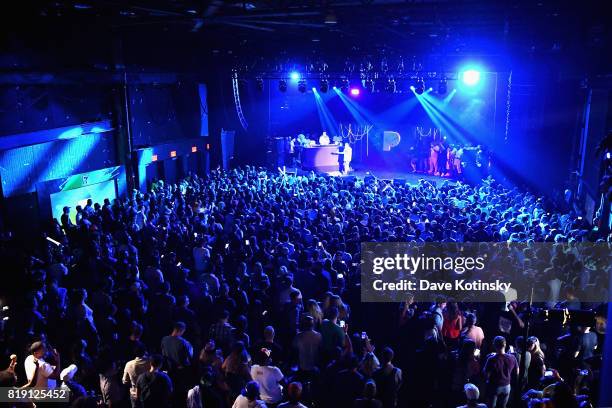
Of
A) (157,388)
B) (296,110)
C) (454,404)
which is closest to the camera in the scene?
(157,388)

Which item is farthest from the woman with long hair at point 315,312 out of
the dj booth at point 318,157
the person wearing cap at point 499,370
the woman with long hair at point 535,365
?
the dj booth at point 318,157

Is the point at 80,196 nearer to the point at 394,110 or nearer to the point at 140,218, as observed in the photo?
the point at 140,218

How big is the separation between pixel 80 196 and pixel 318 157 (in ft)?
37.1

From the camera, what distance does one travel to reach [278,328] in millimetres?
6645

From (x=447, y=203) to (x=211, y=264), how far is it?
7256 mm

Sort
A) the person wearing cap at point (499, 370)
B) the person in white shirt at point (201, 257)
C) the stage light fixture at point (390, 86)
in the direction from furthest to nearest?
the stage light fixture at point (390, 86)
the person in white shirt at point (201, 257)
the person wearing cap at point (499, 370)

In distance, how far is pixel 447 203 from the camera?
43.6 feet

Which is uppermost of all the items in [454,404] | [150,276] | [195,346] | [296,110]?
[296,110]

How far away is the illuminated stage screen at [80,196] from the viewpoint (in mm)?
14195

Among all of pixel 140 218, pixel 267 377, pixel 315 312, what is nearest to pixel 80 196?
pixel 140 218

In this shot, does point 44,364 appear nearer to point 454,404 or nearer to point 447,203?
point 454,404

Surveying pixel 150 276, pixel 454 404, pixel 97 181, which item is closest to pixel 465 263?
pixel 454 404

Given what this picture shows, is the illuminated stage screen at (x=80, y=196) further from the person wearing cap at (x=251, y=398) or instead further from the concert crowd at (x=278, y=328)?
the person wearing cap at (x=251, y=398)

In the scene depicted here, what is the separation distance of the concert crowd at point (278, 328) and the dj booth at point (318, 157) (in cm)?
1312
